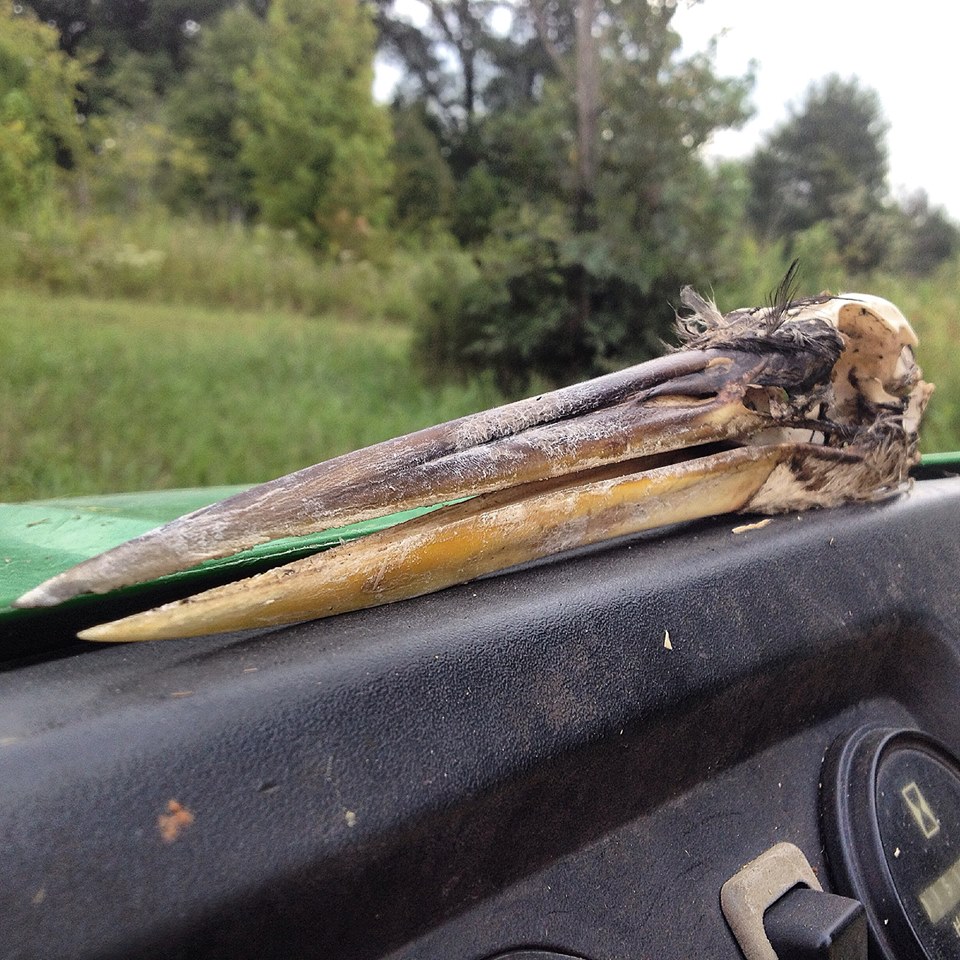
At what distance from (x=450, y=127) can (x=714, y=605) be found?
83.1 ft

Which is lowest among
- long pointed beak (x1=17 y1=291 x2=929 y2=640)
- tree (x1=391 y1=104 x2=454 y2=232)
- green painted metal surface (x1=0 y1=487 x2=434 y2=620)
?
green painted metal surface (x1=0 y1=487 x2=434 y2=620)

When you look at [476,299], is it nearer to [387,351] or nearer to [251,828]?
[387,351]

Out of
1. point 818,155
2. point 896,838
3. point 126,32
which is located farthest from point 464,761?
point 818,155

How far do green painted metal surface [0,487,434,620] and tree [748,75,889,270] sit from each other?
2782cm

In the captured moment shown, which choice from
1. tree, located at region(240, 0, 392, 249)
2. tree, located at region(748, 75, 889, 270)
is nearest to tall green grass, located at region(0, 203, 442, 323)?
tree, located at region(240, 0, 392, 249)

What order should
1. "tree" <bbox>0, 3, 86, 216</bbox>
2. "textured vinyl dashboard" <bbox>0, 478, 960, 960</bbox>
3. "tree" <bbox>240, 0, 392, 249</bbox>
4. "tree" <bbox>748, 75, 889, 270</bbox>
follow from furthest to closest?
"tree" <bbox>748, 75, 889, 270</bbox> → "tree" <bbox>240, 0, 392, 249</bbox> → "tree" <bbox>0, 3, 86, 216</bbox> → "textured vinyl dashboard" <bbox>0, 478, 960, 960</bbox>

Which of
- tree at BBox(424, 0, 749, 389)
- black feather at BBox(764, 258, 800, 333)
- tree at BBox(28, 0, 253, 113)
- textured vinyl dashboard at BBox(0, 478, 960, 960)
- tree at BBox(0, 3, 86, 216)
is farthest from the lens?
tree at BBox(28, 0, 253, 113)

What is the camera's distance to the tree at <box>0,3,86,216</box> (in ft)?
22.0

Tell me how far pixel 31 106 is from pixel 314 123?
10036 millimetres

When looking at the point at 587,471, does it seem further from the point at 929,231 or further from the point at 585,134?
the point at 929,231

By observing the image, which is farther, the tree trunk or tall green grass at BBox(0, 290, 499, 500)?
the tree trunk

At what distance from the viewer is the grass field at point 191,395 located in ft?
15.8

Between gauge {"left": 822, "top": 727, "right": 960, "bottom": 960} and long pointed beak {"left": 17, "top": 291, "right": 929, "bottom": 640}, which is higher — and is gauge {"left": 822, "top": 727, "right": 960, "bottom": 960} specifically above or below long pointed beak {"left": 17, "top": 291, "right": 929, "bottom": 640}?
below

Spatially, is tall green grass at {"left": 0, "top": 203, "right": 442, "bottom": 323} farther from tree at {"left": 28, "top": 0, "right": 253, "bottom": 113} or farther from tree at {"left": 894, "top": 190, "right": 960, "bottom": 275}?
tree at {"left": 894, "top": 190, "right": 960, "bottom": 275}
